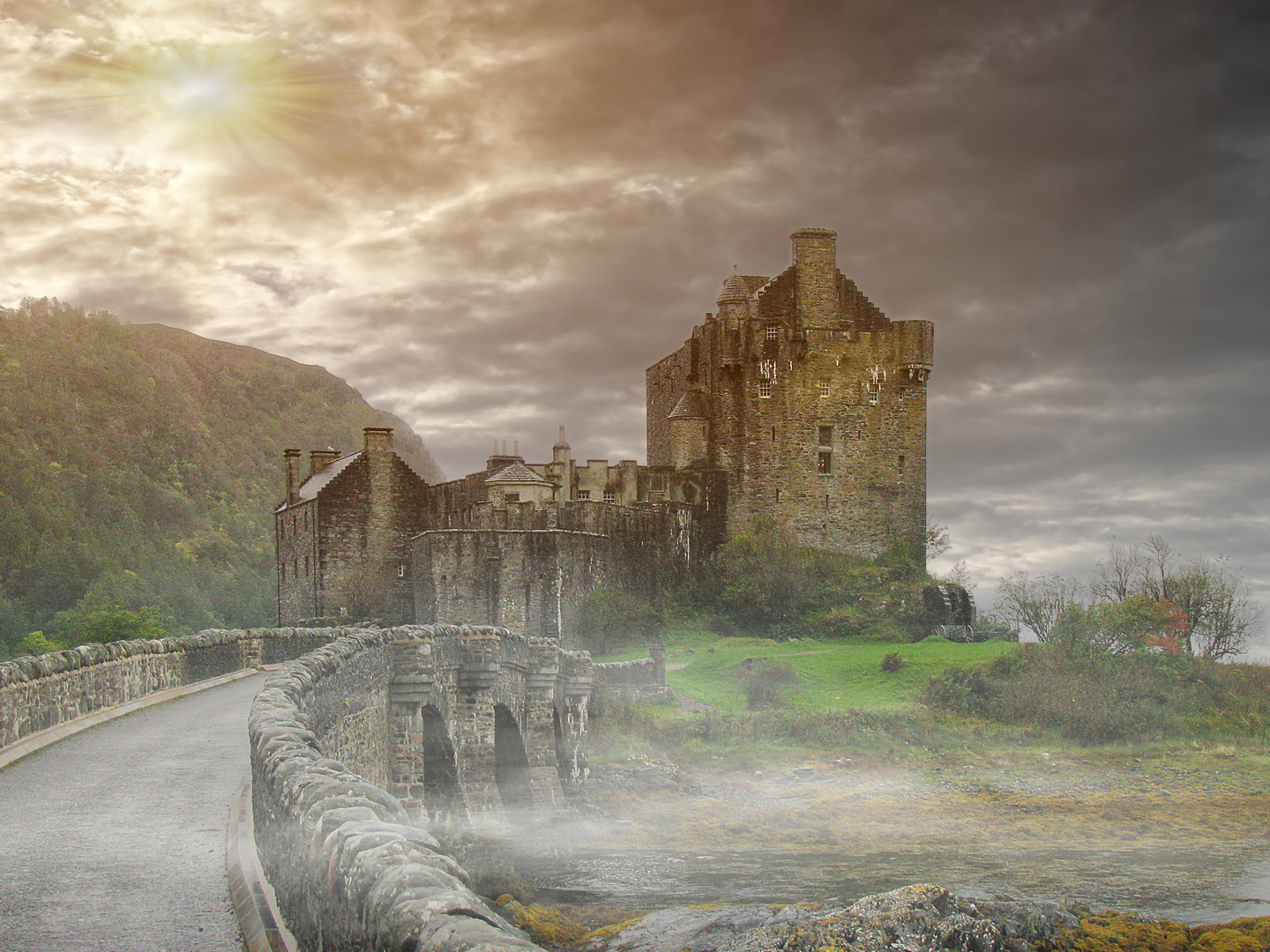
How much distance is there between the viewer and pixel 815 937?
50.8 feet

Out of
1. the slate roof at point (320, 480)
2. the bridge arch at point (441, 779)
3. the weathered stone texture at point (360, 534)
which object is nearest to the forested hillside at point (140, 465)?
the weathered stone texture at point (360, 534)

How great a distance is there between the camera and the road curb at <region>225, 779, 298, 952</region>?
727 centimetres

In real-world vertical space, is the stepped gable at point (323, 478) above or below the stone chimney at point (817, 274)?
below

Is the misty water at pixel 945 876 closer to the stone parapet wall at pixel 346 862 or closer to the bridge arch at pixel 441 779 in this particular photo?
the bridge arch at pixel 441 779

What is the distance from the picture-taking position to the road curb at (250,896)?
7.27 meters

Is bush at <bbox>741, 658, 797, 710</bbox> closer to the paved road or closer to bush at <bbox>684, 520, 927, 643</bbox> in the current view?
bush at <bbox>684, 520, 927, 643</bbox>

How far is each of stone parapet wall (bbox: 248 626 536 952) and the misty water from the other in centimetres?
1594

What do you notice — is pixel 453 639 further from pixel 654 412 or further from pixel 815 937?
pixel 654 412

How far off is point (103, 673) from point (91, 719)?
152cm

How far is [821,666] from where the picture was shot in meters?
43.5

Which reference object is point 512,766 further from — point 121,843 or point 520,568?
point 121,843

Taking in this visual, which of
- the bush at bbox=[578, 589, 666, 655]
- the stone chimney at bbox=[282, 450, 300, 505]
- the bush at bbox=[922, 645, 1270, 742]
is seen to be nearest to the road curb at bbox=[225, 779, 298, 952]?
the bush at bbox=[922, 645, 1270, 742]

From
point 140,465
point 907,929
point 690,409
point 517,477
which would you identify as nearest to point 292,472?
point 517,477

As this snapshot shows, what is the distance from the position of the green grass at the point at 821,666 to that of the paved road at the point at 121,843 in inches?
1051
